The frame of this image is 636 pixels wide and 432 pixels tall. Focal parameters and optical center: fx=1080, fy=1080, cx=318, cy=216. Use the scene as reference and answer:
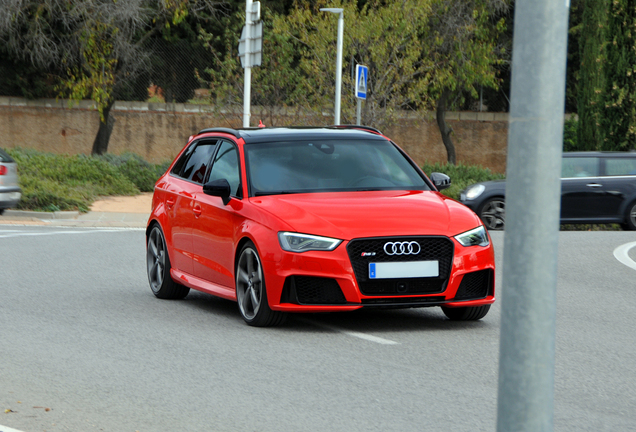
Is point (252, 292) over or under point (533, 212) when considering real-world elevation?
under

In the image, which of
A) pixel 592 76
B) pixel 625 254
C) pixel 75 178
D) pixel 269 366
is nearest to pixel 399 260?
pixel 269 366

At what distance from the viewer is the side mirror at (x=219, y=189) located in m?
8.80

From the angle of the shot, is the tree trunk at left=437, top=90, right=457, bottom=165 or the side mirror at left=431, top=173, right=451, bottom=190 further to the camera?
the tree trunk at left=437, top=90, right=457, bottom=165

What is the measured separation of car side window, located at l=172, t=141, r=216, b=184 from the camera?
9.92m

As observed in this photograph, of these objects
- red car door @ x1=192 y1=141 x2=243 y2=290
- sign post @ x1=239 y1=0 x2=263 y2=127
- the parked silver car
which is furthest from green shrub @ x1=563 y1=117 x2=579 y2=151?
red car door @ x1=192 y1=141 x2=243 y2=290

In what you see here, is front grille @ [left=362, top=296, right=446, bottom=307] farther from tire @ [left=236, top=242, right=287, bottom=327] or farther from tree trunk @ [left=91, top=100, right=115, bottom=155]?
tree trunk @ [left=91, top=100, right=115, bottom=155]

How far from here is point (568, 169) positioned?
1973 centimetres

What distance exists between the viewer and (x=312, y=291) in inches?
314

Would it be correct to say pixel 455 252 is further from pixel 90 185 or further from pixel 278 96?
pixel 278 96

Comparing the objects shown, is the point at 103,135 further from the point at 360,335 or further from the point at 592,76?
the point at 360,335

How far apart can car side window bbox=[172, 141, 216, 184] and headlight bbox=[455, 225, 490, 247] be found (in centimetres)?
274

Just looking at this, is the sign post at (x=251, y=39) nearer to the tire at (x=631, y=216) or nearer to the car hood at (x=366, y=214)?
the tire at (x=631, y=216)

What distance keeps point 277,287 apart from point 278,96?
2529 cm

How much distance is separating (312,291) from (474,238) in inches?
51.9
